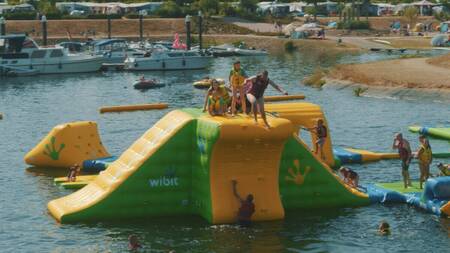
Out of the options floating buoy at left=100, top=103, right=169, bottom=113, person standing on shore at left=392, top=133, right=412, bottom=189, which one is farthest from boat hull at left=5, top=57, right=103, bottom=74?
person standing on shore at left=392, top=133, right=412, bottom=189

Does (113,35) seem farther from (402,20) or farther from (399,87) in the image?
(399,87)

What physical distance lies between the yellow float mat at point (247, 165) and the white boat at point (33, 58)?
75.7 metres

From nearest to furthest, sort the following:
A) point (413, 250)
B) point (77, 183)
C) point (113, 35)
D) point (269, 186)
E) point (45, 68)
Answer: point (413, 250), point (269, 186), point (77, 183), point (45, 68), point (113, 35)

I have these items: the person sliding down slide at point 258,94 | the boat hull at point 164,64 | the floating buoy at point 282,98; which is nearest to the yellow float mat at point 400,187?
the person sliding down slide at point 258,94

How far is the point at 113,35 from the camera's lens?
154875 millimetres

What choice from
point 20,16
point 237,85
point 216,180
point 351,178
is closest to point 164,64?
point 20,16

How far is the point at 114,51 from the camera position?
4887 inches

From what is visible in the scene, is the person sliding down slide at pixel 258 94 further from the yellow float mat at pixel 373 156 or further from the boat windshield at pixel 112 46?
the boat windshield at pixel 112 46

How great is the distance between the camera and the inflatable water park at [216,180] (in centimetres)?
3597

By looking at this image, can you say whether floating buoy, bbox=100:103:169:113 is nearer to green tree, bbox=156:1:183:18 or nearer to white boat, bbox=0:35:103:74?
white boat, bbox=0:35:103:74

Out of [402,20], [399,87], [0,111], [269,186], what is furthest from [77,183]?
[402,20]

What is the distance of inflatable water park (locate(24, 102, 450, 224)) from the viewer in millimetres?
35969

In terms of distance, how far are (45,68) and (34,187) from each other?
6743 centimetres

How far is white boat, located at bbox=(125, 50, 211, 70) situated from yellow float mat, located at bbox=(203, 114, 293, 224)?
79628 millimetres
